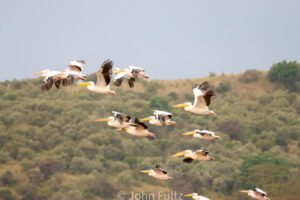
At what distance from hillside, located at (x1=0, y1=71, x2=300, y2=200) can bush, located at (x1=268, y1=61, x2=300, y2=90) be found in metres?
0.58

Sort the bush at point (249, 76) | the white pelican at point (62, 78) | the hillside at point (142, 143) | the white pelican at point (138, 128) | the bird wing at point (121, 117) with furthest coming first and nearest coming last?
the bush at point (249, 76) → the hillside at point (142, 143) → the bird wing at point (121, 117) → the white pelican at point (138, 128) → the white pelican at point (62, 78)

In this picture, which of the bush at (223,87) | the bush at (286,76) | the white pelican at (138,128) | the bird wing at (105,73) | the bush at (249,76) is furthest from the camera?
the bush at (286,76)

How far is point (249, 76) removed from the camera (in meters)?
64.1

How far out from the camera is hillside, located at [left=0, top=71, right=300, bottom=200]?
43.4 meters

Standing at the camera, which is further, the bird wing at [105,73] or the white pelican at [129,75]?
the white pelican at [129,75]

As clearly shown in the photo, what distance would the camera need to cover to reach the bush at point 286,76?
211ft

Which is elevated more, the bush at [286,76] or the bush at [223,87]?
the bush at [286,76]

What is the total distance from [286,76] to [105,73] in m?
42.6

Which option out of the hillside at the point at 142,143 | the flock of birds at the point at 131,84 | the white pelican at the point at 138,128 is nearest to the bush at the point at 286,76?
the hillside at the point at 142,143

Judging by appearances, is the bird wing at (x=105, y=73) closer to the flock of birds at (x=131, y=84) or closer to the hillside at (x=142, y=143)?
the flock of birds at (x=131, y=84)

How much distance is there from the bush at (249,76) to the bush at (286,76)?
88 cm
